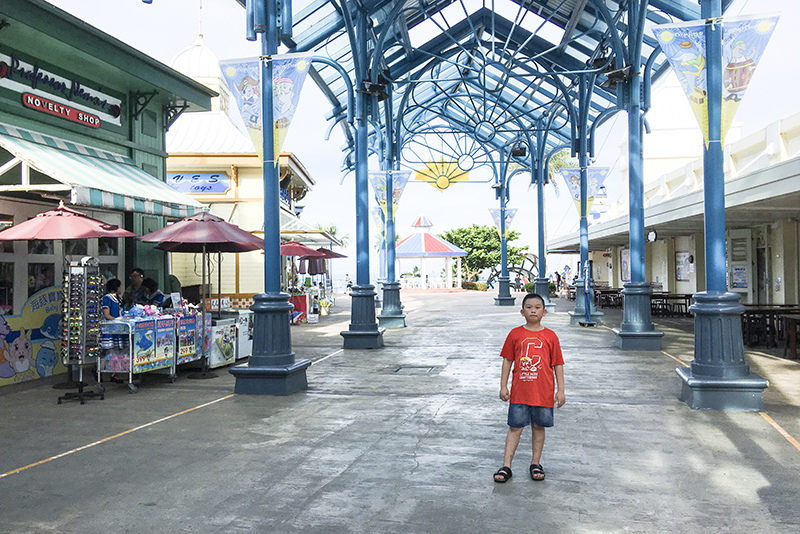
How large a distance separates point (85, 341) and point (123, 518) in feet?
15.4

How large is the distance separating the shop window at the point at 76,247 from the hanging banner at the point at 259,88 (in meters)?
3.81

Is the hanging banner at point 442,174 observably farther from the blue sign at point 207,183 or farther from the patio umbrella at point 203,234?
the patio umbrella at point 203,234

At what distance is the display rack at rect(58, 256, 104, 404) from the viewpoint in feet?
26.7

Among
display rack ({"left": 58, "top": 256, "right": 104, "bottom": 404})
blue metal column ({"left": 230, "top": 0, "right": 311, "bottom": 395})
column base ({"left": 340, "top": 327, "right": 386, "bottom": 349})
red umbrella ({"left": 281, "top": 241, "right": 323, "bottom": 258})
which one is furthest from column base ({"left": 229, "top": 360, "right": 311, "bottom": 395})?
red umbrella ({"left": 281, "top": 241, "right": 323, "bottom": 258})

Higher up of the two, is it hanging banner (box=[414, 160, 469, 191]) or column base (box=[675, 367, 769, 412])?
hanging banner (box=[414, 160, 469, 191])

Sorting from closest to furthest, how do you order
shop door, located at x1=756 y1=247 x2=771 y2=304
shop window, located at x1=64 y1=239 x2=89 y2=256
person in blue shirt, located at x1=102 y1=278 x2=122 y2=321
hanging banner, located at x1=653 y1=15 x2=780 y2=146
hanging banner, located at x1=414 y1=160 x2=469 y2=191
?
1. hanging banner, located at x1=653 y1=15 x2=780 y2=146
2. person in blue shirt, located at x1=102 y1=278 x2=122 y2=321
3. shop window, located at x1=64 y1=239 x2=89 y2=256
4. shop door, located at x1=756 y1=247 x2=771 y2=304
5. hanging banner, located at x1=414 y1=160 x2=469 y2=191

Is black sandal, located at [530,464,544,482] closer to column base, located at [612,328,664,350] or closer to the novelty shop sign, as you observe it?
column base, located at [612,328,664,350]

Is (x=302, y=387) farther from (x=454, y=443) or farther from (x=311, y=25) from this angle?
(x=311, y=25)

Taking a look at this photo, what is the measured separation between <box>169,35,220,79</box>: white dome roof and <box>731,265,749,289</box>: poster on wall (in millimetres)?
18793

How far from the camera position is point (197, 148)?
20250mm

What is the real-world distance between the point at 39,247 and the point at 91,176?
1.43 metres

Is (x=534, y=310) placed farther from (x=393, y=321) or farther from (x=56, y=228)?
(x=393, y=321)

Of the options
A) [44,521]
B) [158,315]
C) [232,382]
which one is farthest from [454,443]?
[158,315]

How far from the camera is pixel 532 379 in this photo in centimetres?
467
